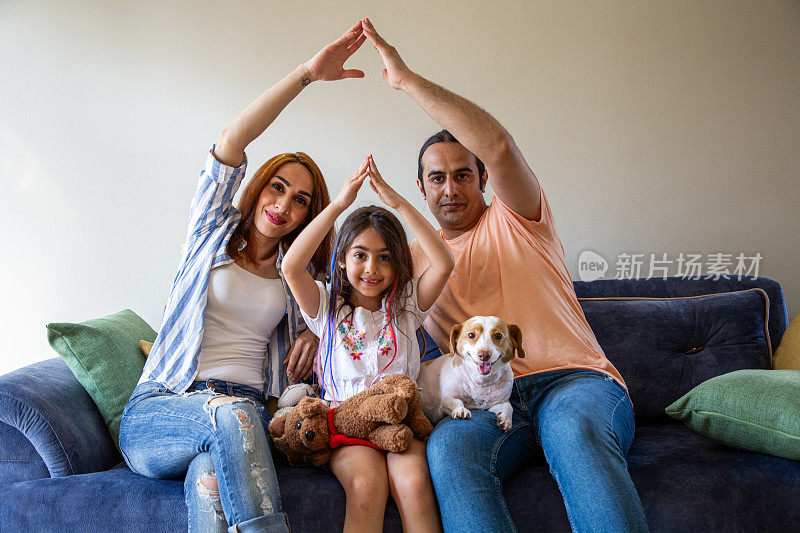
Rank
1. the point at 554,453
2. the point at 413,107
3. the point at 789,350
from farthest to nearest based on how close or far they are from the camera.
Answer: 1. the point at 413,107
2. the point at 789,350
3. the point at 554,453

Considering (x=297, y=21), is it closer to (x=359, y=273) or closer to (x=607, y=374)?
(x=359, y=273)

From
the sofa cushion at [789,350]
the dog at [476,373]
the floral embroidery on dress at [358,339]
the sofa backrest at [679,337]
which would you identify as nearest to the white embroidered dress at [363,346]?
the floral embroidery on dress at [358,339]

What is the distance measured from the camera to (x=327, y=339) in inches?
63.7

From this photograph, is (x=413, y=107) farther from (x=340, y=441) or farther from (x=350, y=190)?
(x=340, y=441)

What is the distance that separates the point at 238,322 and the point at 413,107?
118cm

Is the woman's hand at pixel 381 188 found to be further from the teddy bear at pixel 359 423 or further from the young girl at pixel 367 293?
the teddy bear at pixel 359 423

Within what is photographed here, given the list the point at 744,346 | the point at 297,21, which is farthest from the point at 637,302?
the point at 297,21

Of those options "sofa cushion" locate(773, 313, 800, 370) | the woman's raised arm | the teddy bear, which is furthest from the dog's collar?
"sofa cushion" locate(773, 313, 800, 370)

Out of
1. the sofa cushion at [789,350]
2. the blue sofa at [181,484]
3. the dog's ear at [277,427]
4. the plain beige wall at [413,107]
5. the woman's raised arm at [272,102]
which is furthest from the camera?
the plain beige wall at [413,107]

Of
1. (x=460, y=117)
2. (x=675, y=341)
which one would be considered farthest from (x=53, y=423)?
(x=675, y=341)

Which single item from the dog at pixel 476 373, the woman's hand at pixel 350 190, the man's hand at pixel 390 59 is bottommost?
the dog at pixel 476 373

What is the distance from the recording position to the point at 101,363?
1.69m

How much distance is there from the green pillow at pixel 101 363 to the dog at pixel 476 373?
2.86 feet

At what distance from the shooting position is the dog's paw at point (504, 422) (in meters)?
1.46
